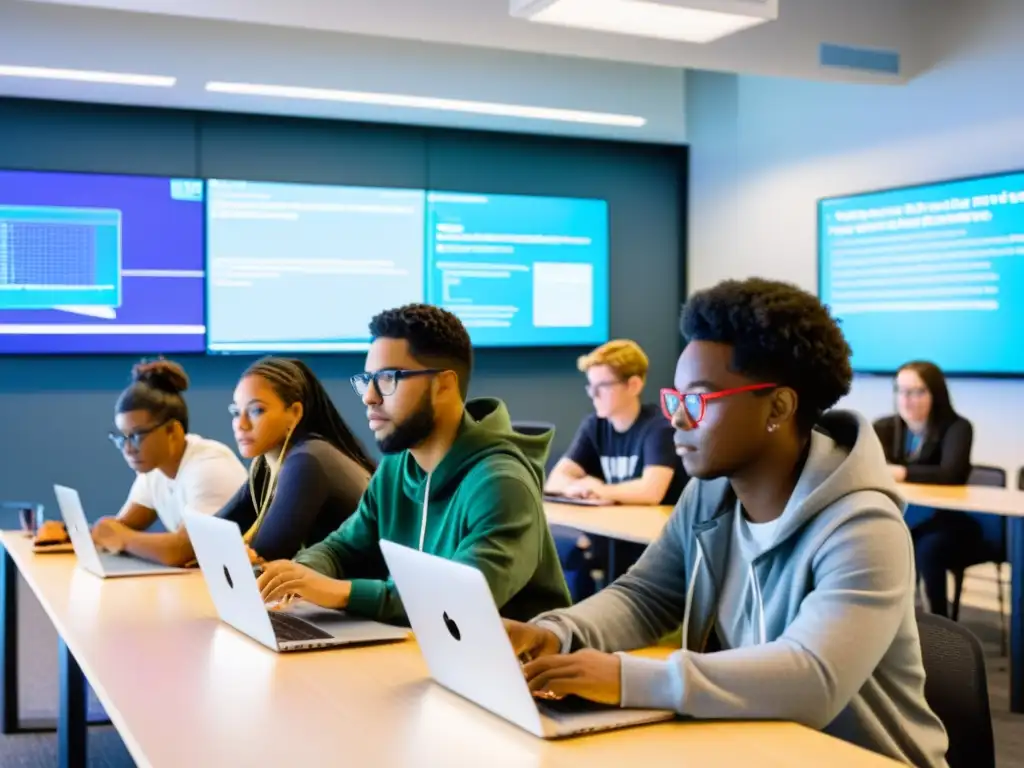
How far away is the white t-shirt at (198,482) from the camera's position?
3582 mm

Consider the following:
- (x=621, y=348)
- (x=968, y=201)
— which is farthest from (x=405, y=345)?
(x=968, y=201)

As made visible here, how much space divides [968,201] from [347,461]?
4270 millimetres

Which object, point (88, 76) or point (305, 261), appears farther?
point (305, 261)

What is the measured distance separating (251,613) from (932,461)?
3.99 meters

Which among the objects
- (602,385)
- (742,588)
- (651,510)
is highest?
(602,385)

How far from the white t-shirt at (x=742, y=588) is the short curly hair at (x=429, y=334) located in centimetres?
81

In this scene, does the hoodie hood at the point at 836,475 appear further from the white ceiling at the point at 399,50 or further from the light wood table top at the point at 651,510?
the white ceiling at the point at 399,50

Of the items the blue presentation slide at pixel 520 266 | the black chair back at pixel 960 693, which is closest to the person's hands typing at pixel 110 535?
the black chair back at pixel 960 693

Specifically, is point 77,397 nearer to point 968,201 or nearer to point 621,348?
point 621,348

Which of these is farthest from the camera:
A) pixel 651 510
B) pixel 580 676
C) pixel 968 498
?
pixel 968 498

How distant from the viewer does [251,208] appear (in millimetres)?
7094

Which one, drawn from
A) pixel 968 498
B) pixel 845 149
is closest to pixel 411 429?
pixel 968 498

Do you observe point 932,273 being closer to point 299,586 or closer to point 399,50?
point 399,50

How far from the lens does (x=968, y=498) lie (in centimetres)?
460
